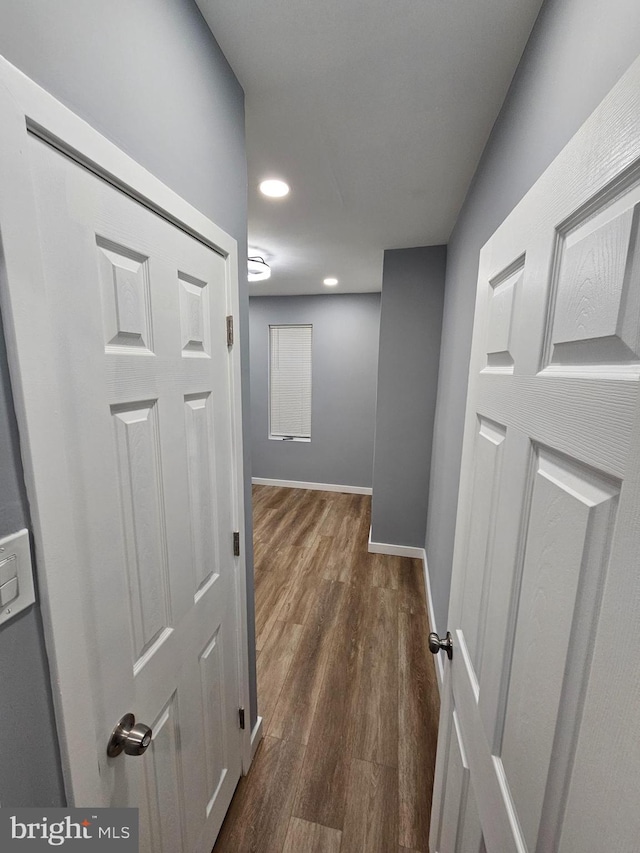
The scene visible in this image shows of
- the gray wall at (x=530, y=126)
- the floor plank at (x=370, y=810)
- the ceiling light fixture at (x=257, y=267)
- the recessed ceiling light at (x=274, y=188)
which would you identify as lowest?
the floor plank at (x=370, y=810)

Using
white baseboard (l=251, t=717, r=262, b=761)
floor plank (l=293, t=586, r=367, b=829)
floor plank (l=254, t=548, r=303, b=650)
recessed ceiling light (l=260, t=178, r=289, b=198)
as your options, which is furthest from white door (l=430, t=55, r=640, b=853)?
floor plank (l=254, t=548, r=303, b=650)

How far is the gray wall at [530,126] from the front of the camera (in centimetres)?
57

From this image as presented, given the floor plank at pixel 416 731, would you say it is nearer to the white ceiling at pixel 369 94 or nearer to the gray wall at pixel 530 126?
the gray wall at pixel 530 126

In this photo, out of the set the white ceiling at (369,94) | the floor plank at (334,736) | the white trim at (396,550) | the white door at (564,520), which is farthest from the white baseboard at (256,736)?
the white ceiling at (369,94)

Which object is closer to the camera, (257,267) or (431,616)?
(431,616)

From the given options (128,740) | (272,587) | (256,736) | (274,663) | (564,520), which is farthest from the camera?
(272,587)

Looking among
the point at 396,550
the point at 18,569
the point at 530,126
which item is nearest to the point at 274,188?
the point at 530,126

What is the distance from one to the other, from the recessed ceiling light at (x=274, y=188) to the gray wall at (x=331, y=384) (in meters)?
2.40

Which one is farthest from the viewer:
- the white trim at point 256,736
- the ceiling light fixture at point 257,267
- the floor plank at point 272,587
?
the ceiling light fixture at point 257,267

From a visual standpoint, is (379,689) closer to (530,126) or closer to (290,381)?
(530,126)

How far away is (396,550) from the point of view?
119 inches

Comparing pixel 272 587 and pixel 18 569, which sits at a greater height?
pixel 18 569

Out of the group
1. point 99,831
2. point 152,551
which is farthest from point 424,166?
point 99,831

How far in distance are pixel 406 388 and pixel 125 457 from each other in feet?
7.84
